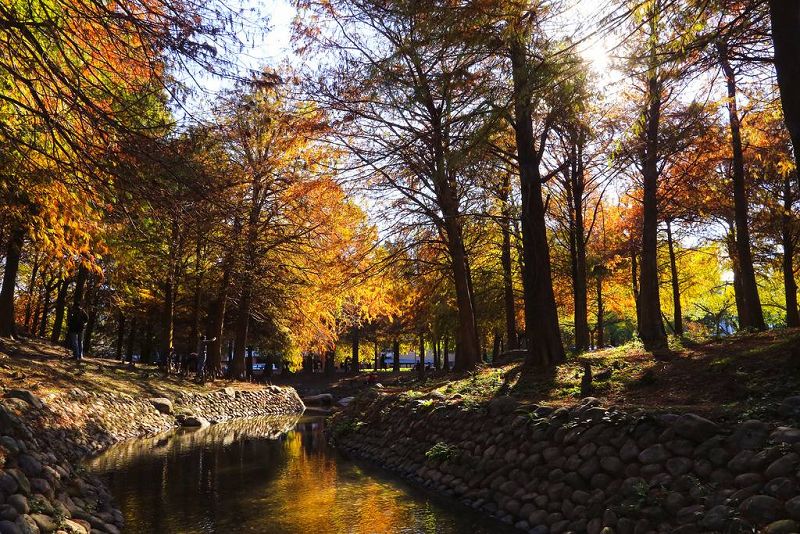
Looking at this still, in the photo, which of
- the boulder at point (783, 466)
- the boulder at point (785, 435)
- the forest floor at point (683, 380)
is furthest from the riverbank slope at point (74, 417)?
the boulder at point (785, 435)

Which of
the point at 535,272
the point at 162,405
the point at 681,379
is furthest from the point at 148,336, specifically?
the point at 681,379

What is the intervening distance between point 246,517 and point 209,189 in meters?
4.42

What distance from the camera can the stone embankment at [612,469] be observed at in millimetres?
4699

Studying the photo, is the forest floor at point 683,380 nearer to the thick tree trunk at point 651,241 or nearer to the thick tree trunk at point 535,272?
the thick tree trunk at point 535,272

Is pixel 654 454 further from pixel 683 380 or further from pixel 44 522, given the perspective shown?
pixel 44 522

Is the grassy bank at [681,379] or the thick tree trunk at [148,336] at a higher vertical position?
the thick tree trunk at [148,336]

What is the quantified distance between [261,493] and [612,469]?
5.45 metres

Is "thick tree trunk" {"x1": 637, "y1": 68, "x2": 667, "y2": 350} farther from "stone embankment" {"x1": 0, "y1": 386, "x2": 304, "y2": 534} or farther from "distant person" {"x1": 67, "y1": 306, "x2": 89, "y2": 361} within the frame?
"distant person" {"x1": 67, "y1": 306, "x2": 89, "y2": 361}

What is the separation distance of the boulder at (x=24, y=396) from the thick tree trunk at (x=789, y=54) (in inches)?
458

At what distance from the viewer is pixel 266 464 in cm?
1157

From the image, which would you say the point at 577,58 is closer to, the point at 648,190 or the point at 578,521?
the point at 578,521

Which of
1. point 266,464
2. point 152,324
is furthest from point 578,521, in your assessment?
point 152,324

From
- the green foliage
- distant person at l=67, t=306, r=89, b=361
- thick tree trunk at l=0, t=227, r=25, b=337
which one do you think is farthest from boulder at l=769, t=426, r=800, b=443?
thick tree trunk at l=0, t=227, r=25, b=337

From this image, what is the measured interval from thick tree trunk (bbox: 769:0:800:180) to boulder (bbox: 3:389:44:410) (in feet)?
38.1
